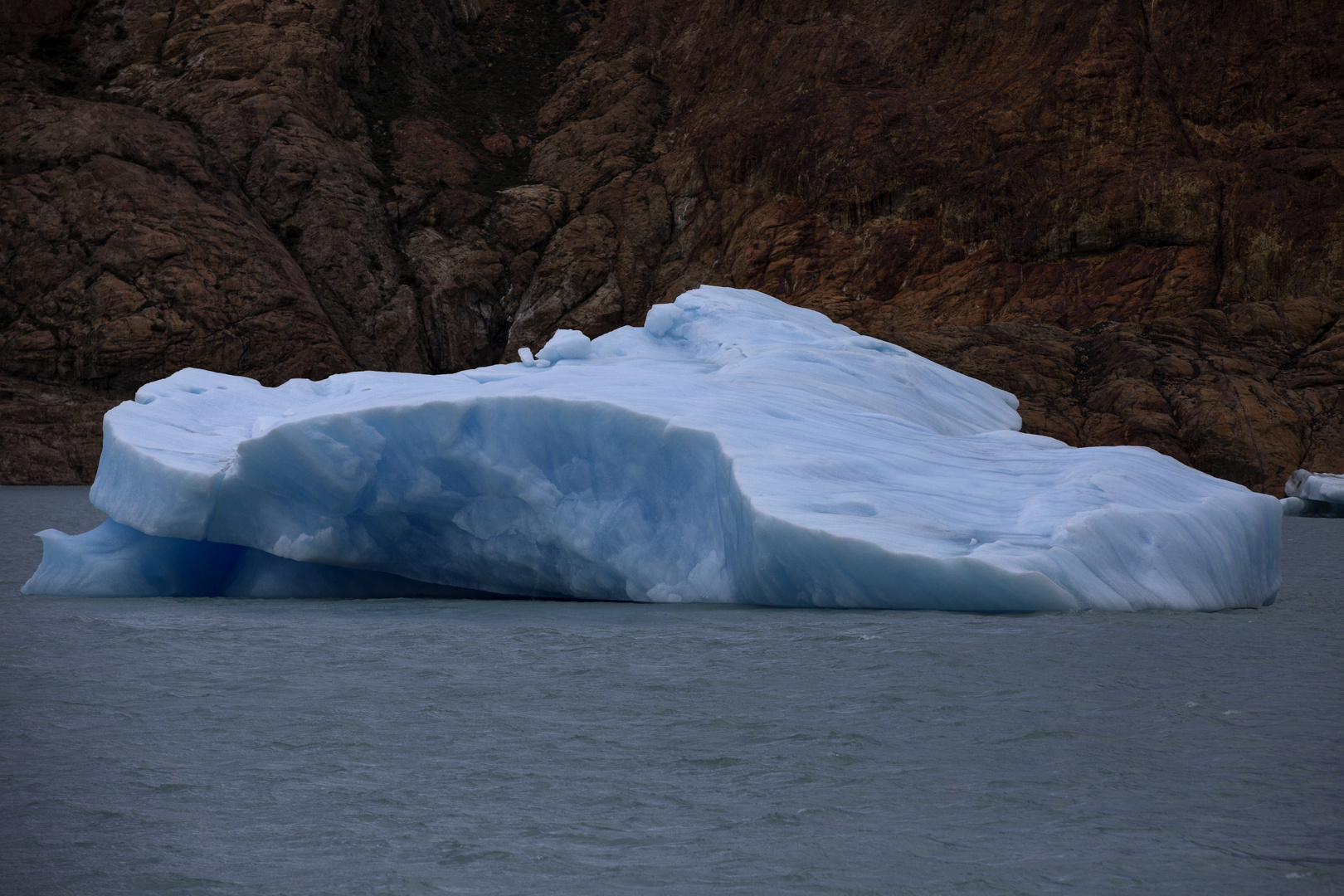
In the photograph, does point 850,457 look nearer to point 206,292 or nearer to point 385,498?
point 385,498

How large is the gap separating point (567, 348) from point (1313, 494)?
17157 mm

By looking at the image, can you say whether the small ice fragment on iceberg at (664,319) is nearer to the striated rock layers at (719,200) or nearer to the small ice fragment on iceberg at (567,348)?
the small ice fragment on iceberg at (567,348)

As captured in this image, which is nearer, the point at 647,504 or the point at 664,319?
the point at 647,504

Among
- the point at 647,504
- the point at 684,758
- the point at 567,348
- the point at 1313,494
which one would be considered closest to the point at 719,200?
the point at 1313,494

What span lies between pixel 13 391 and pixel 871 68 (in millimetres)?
26187

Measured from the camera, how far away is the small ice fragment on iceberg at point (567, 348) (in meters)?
11.1

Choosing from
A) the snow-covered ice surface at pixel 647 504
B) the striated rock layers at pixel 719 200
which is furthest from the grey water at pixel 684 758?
the striated rock layers at pixel 719 200

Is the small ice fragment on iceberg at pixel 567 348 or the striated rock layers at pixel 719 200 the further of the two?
the striated rock layers at pixel 719 200

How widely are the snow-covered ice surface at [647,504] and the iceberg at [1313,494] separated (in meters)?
15.1

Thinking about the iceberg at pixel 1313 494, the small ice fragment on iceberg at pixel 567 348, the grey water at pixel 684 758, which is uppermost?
the small ice fragment on iceberg at pixel 567 348

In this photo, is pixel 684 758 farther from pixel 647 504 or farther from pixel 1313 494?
pixel 1313 494

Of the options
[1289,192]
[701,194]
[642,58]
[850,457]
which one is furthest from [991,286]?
[850,457]

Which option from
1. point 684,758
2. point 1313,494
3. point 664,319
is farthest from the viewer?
point 1313,494

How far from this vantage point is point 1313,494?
22.3 meters
